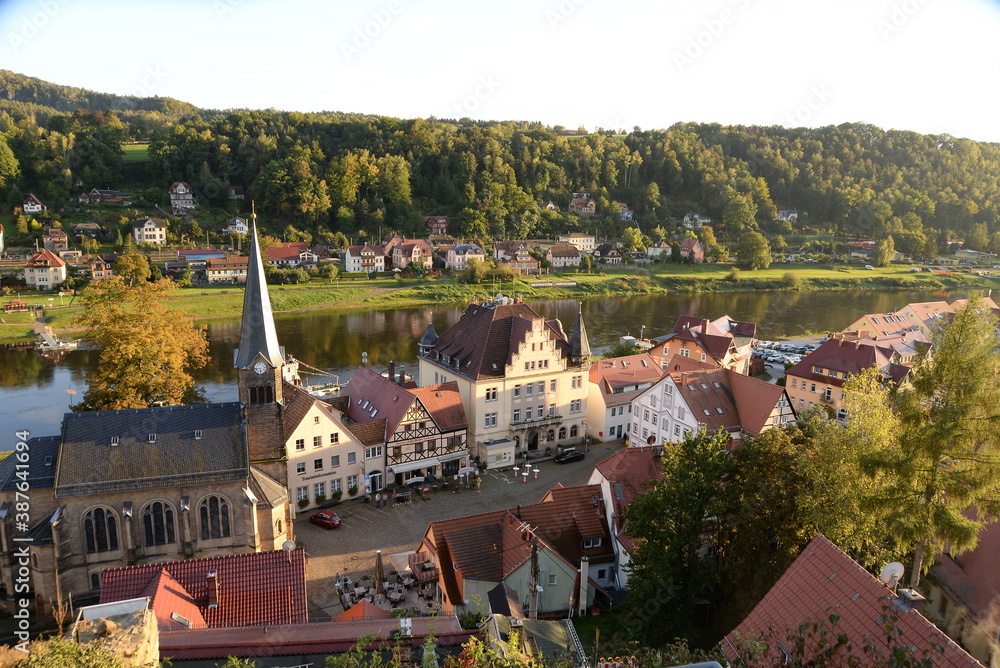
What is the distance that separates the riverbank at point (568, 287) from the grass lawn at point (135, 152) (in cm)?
6721

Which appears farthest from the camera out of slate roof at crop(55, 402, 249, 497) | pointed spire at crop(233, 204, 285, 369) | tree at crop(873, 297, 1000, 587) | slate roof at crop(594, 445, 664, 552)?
pointed spire at crop(233, 204, 285, 369)

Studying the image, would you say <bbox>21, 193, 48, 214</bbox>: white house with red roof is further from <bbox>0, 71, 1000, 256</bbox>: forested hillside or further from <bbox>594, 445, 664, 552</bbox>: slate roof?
<bbox>594, 445, 664, 552</bbox>: slate roof

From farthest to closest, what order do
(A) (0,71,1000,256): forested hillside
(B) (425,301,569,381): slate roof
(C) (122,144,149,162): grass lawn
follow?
1. (C) (122,144,149,162): grass lawn
2. (A) (0,71,1000,256): forested hillside
3. (B) (425,301,569,381): slate roof

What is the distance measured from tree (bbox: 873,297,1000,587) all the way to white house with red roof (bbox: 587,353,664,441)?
2286 cm

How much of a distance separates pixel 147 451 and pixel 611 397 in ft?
79.4

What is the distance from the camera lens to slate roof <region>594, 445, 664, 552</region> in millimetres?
23614

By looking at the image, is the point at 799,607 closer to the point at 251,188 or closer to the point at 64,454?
the point at 64,454

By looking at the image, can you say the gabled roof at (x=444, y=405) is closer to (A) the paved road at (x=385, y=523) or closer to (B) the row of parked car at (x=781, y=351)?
(A) the paved road at (x=385, y=523)

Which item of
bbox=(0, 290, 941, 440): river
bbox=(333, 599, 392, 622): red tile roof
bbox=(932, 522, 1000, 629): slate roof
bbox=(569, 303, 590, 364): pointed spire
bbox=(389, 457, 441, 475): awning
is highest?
A: bbox=(569, 303, 590, 364): pointed spire

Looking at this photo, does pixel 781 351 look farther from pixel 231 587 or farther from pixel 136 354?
pixel 231 587

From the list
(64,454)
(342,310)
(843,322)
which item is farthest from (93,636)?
(843,322)

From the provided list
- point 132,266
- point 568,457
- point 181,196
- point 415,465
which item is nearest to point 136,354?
point 415,465

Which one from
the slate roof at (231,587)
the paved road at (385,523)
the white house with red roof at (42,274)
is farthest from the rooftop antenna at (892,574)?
the white house with red roof at (42,274)

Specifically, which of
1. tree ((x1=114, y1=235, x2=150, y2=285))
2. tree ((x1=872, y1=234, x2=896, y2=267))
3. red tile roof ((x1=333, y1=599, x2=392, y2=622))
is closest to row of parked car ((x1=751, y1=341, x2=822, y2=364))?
red tile roof ((x1=333, y1=599, x2=392, y2=622))
